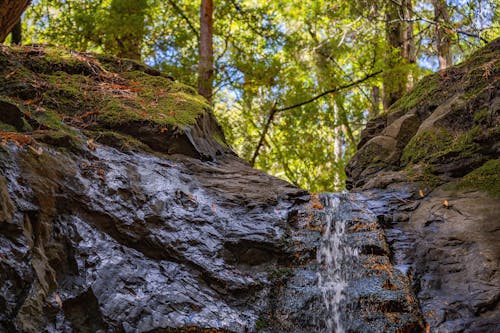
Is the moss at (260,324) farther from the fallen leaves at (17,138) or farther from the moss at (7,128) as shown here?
the moss at (7,128)

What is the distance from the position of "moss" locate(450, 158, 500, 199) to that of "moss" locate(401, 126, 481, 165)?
409mm

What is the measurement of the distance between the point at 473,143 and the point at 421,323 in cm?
298

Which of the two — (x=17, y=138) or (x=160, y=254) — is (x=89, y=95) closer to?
(x=17, y=138)

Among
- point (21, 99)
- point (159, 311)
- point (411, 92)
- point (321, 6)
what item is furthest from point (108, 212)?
point (321, 6)

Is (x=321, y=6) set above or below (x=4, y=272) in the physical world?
above

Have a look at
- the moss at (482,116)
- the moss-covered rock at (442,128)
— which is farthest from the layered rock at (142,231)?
the moss at (482,116)

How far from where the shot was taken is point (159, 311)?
389 cm

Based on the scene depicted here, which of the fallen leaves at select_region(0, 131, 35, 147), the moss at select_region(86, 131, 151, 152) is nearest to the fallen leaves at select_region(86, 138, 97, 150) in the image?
the moss at select_region(86, 131, 151, 152)

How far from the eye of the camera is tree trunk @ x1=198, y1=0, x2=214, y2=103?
9.91 m

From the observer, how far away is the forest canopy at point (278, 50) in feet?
33.2

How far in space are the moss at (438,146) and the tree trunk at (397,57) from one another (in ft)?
13.2

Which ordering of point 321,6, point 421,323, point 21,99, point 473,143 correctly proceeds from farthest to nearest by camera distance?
point 321,6
point 473,143
point 21,99
point 421,323

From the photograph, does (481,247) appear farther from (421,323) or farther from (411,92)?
(411,92)

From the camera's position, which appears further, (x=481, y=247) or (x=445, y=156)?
(x=445, y=156)
